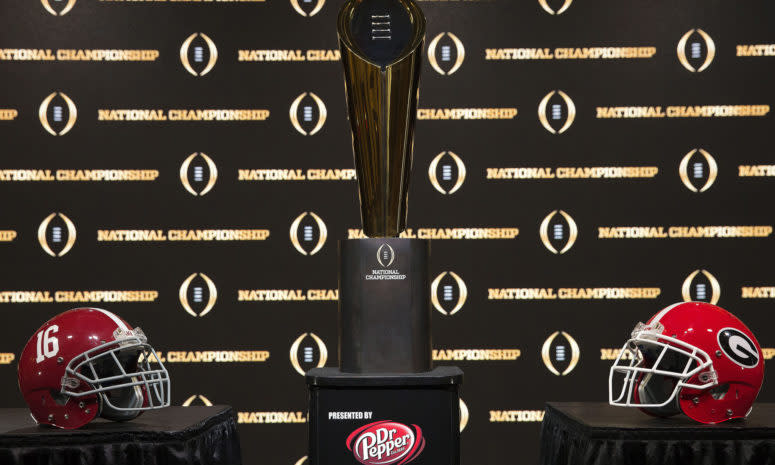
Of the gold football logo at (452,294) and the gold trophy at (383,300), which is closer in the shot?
the gold trophy at (383,300)

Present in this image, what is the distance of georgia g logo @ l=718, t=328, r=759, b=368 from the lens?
1960mm

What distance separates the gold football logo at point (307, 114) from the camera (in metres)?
3.34

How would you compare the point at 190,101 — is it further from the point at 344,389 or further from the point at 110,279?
the point at 344,389

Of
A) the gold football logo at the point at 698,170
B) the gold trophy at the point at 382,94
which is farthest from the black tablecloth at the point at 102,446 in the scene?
the gold football logo at the point at 698,170

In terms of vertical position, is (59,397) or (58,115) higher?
(58,115)

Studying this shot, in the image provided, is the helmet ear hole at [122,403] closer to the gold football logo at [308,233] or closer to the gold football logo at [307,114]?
the gold football logo at [308,233]

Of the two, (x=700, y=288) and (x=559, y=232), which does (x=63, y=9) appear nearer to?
(x=559, y=232)

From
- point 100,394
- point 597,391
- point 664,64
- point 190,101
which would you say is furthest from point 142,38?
point 597,391

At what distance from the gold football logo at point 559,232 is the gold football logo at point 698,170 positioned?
51 centimetres

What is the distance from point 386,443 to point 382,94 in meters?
1.02

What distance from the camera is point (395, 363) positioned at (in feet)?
7.37

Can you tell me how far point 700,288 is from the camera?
3.29 metres

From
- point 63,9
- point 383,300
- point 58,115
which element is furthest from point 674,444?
point 63,9

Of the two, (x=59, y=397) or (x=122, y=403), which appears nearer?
(x=59, y=397)
